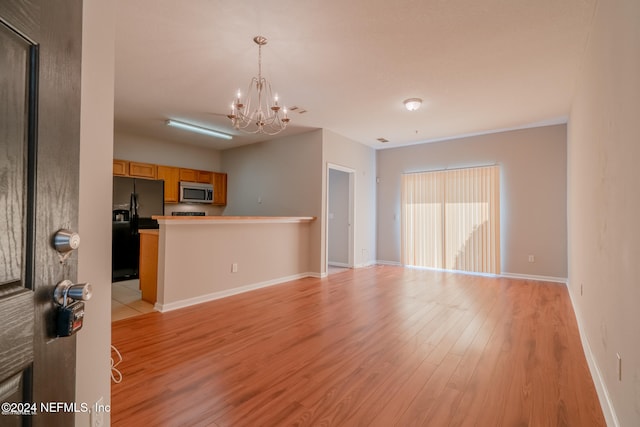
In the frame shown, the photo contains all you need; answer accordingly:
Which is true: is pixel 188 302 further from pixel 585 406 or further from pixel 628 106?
pixel 628 106

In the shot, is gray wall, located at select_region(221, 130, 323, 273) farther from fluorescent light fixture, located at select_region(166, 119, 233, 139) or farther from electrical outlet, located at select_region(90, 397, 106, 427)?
electrical outlet, located at select_region(90, 397, 106, 427)

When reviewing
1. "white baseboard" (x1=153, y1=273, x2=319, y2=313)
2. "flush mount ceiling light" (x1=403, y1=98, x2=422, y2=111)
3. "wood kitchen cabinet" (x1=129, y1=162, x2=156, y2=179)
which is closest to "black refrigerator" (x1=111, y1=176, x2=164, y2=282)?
"wood kitchen cabinet" (x1=129, y1=162, x2=156, y2=179)

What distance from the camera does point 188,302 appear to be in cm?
362

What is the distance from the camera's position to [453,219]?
235 inches

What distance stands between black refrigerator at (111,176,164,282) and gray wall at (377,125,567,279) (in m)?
5.71

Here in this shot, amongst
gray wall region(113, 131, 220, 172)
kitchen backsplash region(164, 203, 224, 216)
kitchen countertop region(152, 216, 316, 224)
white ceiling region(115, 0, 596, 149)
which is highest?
white ceiling region(115, 0, 596, 149)

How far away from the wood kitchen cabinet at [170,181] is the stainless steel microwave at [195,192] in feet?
0.31

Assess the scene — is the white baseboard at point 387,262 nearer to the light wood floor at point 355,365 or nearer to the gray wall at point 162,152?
the light wood floor at point 355,365

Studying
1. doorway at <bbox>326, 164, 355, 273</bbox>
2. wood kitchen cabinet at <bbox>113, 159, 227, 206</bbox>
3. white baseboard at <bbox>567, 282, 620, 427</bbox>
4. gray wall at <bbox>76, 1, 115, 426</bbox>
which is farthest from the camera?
doorway at <bbox>326, 164, 355, 273</bbox>

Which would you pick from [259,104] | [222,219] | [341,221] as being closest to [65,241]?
[259,104]

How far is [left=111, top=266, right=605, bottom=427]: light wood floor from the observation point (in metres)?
1.70

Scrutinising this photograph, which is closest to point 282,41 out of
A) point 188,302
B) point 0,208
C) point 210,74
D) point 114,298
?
point 210,74

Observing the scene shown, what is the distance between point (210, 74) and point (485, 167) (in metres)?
4.90

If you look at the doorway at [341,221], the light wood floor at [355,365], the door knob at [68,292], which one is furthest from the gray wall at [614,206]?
the doorway at [341,221]
